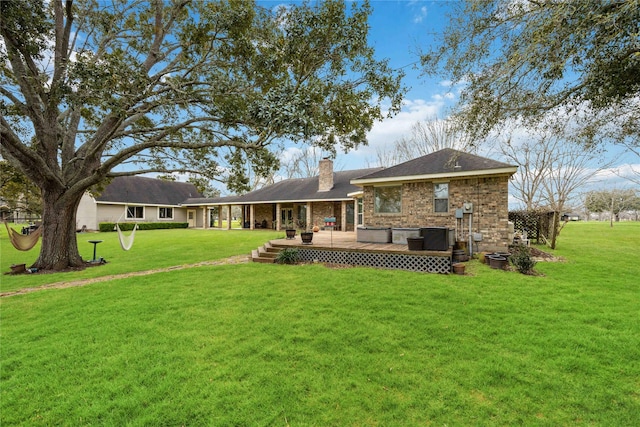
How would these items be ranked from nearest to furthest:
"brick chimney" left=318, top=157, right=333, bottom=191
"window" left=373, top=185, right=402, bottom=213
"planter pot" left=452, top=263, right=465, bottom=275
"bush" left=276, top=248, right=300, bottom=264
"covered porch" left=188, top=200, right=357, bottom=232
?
1. "planter pot" left=452, top=263, right=465, bottom=275
2. "bush" left=276, top=248, right=300, bottom=264
3. "window" left=373, top=185, right=402, bottom=213
4. "covered porch" left=188, top=200, right=357, bottom=232
5. "brick chimney" left=318, top=157, right=333, bottom=191

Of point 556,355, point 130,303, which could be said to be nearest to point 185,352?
point 130,303

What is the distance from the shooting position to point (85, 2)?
9.32 meters

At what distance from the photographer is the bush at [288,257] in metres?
9.57

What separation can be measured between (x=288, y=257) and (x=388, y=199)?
5.18 m

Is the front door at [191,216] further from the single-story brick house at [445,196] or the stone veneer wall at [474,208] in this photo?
the stone veneer wall at [474,208]

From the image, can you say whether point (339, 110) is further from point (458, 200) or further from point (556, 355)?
point (556, 355)

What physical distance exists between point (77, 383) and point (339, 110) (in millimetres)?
8038

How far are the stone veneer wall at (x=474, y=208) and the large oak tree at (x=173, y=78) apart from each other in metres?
3.63

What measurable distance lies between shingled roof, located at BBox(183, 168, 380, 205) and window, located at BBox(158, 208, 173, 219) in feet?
15.3

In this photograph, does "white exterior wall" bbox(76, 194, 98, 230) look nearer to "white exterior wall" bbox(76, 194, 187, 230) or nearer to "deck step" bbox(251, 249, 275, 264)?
"white exterior wall" bbox(76, 194, 187, 230)

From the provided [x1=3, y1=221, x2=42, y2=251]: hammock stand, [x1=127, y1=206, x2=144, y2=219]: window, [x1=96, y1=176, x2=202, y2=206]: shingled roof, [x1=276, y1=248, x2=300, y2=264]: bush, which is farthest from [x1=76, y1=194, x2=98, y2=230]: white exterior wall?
[x1=276, y1=248, x2=300, y2=264]: bush

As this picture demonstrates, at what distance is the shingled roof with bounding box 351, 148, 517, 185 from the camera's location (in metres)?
10.0

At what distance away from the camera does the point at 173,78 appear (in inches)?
362

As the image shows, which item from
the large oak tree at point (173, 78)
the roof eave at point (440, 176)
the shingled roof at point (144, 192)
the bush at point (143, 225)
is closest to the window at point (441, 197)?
the roof eave at point (440, 176)
